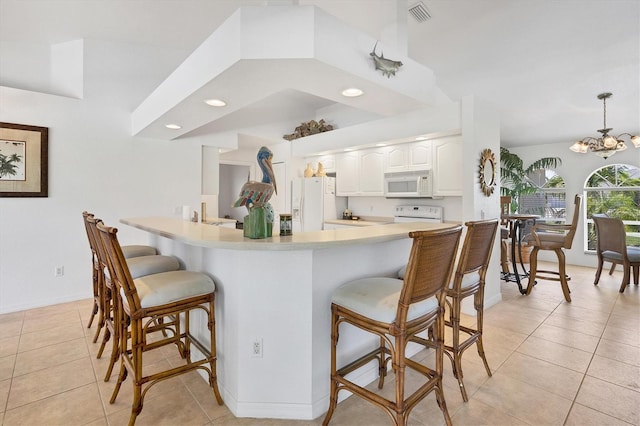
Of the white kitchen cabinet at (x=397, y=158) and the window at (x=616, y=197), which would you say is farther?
the window at (x=616, y=197)

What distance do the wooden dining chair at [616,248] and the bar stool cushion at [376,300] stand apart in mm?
4483

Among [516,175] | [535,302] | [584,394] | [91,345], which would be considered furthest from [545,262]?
[91,345]

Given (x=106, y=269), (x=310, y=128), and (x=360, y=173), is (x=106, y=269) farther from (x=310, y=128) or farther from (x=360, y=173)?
(x=310, y=128)

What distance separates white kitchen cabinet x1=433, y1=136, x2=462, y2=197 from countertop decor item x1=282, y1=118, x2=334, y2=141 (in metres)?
2.21

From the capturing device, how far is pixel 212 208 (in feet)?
19.7

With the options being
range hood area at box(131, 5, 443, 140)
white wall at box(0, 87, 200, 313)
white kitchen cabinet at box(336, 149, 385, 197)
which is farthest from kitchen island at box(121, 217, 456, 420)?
white kitchen cabinet at box(336, 149, 385, 197)

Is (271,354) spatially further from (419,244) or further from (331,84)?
(331,84)

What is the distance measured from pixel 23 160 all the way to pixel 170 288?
10.3 ft

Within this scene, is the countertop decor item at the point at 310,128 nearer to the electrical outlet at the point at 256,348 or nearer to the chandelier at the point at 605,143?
the chandelier at the point at 605,143

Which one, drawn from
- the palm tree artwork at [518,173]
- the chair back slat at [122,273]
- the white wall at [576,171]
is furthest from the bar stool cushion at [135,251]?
the white wall at [576,171]

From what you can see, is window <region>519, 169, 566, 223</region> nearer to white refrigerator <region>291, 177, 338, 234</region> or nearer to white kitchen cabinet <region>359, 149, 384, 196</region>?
white kitchen cabinet <region>359, 149, 384, 196</region>

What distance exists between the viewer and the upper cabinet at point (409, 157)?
13.8 feet

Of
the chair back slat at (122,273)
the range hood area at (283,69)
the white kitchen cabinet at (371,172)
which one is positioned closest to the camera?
the chair back slat at (122,273)

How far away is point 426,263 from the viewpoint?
1.45 metres
